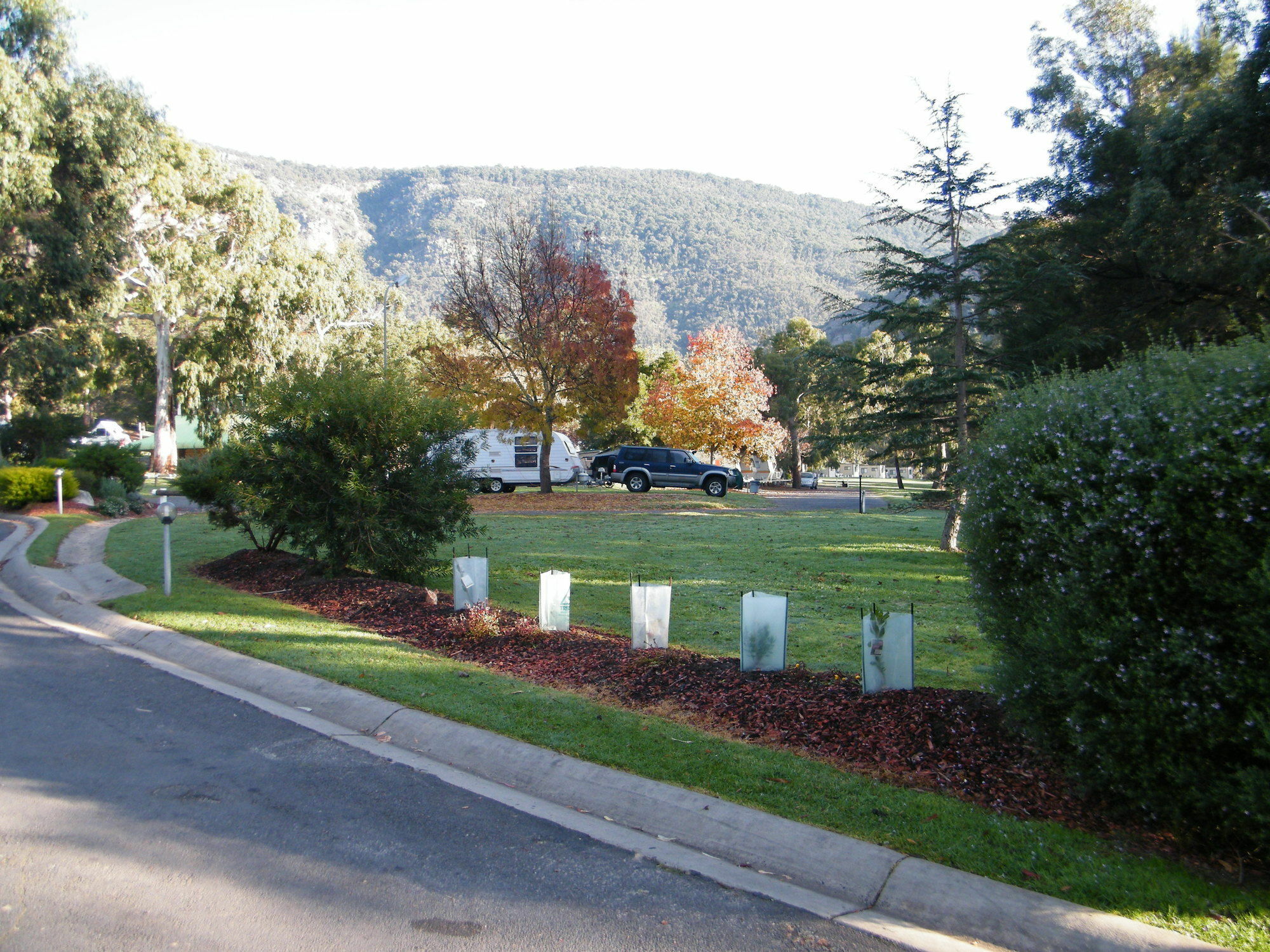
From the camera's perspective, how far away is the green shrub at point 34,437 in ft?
104

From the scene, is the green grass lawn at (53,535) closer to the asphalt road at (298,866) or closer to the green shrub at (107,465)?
the green shrub at (107,465)

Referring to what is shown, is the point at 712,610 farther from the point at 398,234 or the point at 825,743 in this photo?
the point at 398,234

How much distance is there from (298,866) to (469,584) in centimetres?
506

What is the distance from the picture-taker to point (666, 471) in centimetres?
3356

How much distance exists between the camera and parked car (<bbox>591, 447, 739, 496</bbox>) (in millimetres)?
33438

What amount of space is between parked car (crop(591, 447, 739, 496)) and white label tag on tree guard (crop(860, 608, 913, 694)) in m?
26.9

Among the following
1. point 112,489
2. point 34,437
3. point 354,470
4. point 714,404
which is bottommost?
point 112,489

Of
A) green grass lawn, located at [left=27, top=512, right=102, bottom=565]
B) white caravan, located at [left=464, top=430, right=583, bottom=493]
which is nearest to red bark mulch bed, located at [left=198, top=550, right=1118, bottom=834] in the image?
green grass lawn, located at [left=27, top=512, right=102, bottom=565]

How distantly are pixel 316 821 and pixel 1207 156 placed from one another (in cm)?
1994

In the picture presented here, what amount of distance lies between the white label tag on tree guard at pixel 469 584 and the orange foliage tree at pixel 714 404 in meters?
37.1

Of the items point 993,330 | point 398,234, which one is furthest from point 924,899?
point 398,234

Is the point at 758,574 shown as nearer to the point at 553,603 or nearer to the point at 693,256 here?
the point at 553,603

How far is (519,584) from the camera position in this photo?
12.1 m

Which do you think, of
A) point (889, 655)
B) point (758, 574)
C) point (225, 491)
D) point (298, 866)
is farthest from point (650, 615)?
point (225, 491)
